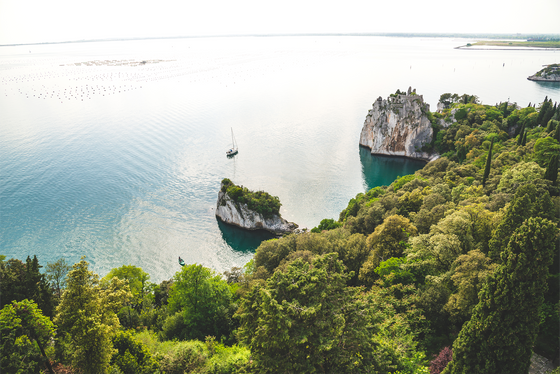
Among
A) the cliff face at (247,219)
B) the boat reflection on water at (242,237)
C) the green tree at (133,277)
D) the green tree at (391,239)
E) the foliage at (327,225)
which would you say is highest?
the green tree at (391,239)

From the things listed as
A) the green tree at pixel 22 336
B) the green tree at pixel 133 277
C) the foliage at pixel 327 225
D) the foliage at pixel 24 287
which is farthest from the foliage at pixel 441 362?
the foliage at pixel 327 225

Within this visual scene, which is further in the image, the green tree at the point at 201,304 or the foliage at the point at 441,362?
the green tree at the point at 201,304

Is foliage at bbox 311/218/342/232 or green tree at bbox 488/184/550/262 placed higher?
Answer: green tree at bbox 488/184/550/262

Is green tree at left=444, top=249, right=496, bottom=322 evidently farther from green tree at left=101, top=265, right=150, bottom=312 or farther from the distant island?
the distant island

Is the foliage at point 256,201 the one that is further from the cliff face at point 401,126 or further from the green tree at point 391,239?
the cliff face at point 401,126

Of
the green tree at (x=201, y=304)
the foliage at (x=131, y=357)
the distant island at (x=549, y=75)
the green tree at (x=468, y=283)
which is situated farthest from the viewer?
the distant island at (x=549, y=75)

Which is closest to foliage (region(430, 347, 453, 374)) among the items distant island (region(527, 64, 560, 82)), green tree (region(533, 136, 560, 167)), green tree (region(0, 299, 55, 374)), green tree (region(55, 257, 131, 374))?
green tree (region(55, 257, 131, 374))

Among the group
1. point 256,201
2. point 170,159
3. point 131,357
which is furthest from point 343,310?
point 170,159
